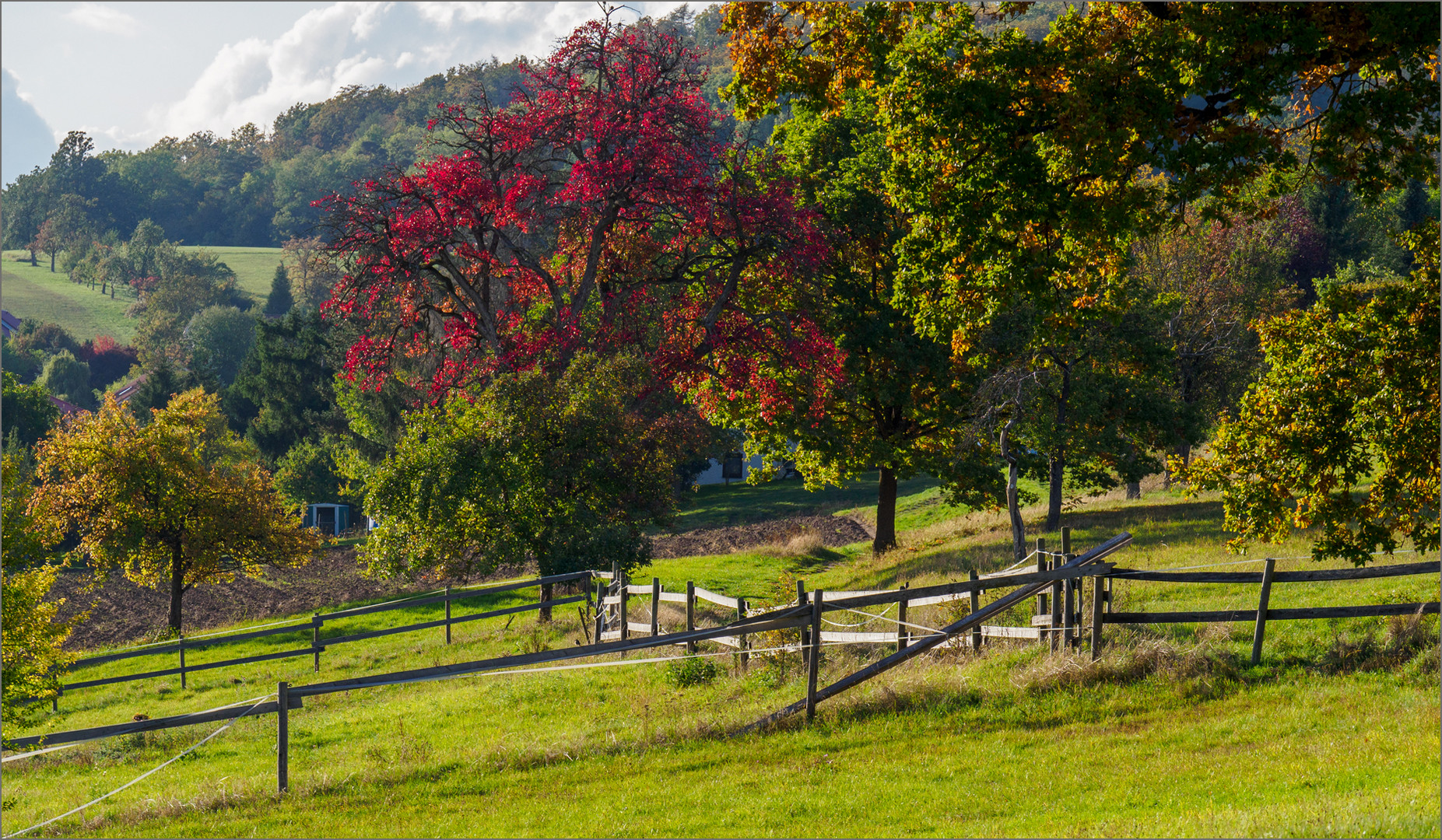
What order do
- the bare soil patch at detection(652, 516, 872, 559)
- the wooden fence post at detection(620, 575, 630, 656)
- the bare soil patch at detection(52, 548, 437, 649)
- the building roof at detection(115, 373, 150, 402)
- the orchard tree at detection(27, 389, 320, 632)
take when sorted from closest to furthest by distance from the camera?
1. the wooden fence post at detection(620, 575, 630, 656)
2. the orchard tree at detection(27, 389, 320, 632)
3. the bare soil patch at detection(52, 548, 437, 649)
4. the bare soil patch at detection(652, 516, 872, 559)
5. the building roof at detection(115, 373, 150, 402)

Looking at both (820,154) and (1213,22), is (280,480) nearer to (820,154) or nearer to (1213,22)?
(820,154)

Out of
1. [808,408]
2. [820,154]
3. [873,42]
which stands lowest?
[808,408]

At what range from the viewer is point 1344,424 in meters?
10.2

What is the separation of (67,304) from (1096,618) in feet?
510

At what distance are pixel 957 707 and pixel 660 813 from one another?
13.3 ft

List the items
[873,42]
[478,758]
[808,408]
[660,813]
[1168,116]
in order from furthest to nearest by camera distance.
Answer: [808,408] → [873,42] → [478,758] → [1168,116] → [660,813]

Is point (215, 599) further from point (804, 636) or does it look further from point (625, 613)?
point (804, 636)

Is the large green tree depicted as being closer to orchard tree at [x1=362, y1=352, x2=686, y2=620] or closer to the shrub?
orchard tree at [x1=362, y1=352, x2=686, y2=620]

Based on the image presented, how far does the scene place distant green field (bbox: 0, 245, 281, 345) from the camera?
126m

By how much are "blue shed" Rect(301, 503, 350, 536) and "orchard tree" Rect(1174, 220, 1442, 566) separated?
6169 centimetres

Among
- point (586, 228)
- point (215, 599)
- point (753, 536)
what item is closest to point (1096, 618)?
point (586, 228)

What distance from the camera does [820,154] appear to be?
28.1 m

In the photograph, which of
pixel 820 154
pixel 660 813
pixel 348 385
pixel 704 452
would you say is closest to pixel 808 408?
pixel 820 154

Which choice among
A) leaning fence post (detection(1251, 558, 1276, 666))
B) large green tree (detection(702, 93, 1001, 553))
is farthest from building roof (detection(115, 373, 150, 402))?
leaning fence post (detection(1251, 558, 1276, 666))
